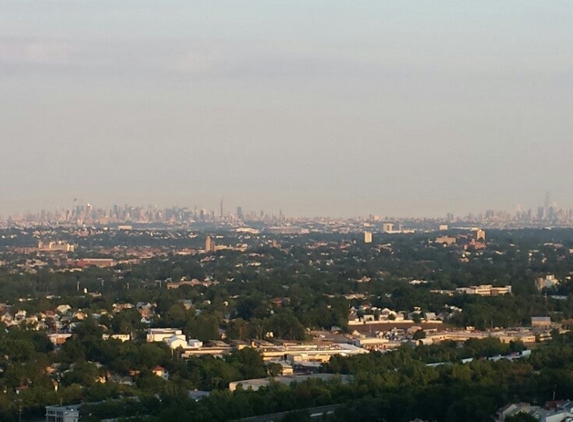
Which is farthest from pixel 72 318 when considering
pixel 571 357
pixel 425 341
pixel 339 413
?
pixel 339 413

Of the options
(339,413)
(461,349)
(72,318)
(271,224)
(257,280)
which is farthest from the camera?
(271,224)

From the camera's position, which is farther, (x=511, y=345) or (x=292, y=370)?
(x=511, y=345)

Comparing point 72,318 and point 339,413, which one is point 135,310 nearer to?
point 72,318

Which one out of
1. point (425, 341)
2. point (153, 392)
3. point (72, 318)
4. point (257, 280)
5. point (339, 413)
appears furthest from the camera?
point (257, 280)

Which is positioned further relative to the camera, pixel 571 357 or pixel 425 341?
pixel 425 341

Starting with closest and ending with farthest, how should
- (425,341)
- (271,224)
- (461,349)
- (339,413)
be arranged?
(339,413), (461,349), (425,341), (271,224)

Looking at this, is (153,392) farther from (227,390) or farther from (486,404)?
(486,404)

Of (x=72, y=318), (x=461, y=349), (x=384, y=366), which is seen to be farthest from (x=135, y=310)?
(x=384, y=366)

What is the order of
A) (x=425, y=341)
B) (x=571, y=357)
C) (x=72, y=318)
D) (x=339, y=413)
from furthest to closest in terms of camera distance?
(x=72, y=318)
(x=425, y=341)
(x=571, y=357)
(x=339, y=413)
